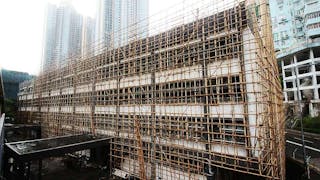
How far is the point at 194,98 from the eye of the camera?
28.8ft

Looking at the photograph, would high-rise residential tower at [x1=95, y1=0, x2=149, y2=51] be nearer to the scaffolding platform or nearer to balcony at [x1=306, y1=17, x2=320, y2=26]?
the scaffolding platform

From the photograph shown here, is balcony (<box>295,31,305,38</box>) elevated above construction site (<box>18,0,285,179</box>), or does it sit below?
above

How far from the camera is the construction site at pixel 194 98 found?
7258mm

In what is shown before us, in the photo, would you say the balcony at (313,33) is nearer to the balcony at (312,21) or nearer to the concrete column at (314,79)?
the balcony at (312,21)

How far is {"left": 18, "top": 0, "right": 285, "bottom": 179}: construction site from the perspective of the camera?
7258mm

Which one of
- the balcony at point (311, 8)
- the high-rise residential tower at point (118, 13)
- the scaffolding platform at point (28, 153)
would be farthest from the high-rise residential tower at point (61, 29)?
the balcony at point (311, 8)

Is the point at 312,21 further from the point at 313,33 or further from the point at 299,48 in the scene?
the point at 299,48

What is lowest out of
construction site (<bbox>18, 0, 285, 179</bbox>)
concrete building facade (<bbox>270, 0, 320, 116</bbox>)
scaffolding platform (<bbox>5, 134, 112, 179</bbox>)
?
scaffolding platform (<bbox>5, 134, 112, 179</bbox>)

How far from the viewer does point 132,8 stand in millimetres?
19531

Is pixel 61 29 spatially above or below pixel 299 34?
above

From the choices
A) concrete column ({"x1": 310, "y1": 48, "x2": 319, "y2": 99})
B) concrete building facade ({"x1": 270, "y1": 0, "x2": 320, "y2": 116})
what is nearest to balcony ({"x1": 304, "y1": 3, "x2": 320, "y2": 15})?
concrete building facade ({"x1": 270, "y1": 0, "x2": 320, "y2": 116})

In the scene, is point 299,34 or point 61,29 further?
point 299,34

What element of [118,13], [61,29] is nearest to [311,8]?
[118,13]

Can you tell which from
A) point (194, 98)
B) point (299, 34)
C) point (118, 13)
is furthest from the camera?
point (299, 34)
